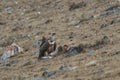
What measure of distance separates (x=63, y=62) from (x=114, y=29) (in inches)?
152

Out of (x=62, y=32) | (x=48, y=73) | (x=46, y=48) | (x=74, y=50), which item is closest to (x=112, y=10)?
(x=62, y=32)

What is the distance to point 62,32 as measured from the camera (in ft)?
72.2

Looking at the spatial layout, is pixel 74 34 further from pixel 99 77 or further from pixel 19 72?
pixel 99 77

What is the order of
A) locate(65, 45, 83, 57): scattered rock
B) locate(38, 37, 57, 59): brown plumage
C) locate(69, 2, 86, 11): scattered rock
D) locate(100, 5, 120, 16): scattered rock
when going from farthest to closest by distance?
locate(69, 2, 86, 11): scattered rock
locate(100, 5, 120, 16): scattered rock
locate(38, 37, 57, 59): brown plumage
locate(65, 45, 83, 57): scattered rock

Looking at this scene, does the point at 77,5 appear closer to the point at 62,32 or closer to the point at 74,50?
the point at 62,32

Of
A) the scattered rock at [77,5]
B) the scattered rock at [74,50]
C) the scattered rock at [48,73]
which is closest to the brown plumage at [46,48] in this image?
the scattered rock at [74,50]

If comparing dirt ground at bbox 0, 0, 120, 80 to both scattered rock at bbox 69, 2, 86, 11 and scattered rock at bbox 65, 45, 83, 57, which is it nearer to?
scattered rock at bbox 69, 2, 86, 11

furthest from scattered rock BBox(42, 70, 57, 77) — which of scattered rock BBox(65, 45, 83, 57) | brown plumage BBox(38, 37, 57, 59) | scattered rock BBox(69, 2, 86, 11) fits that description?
scattered rock BBox(69, 2, 86, 11)

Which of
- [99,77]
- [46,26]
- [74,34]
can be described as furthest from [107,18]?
[99,77]

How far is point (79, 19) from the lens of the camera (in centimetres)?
2395

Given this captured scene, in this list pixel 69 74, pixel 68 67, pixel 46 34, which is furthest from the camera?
pixel 46 34

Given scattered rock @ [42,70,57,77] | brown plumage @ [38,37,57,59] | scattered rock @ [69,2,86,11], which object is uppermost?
scattered rock @ [42,70,57,77]

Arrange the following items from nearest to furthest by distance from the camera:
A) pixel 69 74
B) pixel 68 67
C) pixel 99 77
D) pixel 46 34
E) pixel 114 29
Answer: pixel 99 77, pixel 69 74, pixel 68 67, pixel 114 29, pixel 46 34

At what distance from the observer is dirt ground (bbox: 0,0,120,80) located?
13.9 m
